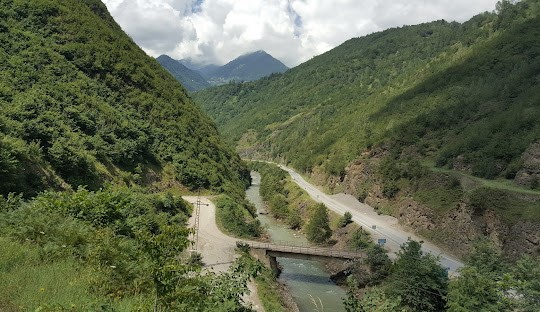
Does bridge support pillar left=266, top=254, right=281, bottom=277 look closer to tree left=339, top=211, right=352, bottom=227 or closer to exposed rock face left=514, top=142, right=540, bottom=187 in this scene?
tree left=339, top=211, right=352, bottom=227

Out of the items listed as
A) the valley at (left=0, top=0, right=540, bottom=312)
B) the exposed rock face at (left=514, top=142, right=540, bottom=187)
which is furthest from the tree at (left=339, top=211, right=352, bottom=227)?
the exposed rock face at (left=514, top=142, right=540, bottom=187)

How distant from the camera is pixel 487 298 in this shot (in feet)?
61.1

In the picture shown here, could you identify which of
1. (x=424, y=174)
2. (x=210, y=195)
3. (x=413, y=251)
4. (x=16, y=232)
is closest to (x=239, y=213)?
(x=210, y=195)

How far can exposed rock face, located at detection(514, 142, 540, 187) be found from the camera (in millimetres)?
43500

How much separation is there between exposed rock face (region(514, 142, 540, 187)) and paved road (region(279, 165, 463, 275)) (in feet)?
42.9

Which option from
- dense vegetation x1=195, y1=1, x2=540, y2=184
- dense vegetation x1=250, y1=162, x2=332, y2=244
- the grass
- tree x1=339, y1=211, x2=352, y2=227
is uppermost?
dense vegetation x1=195, y1=1, x2=540, y2=184

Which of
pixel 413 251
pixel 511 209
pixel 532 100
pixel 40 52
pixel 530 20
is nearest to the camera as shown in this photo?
pixel 413 251

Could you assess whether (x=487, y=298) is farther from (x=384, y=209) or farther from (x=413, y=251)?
(x=384, y=209)

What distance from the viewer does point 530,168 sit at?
44562 millimetres

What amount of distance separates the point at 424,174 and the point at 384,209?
8915mm

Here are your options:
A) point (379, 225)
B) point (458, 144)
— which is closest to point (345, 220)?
point (379, 225)

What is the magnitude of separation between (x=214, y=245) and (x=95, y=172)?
14.9 meters

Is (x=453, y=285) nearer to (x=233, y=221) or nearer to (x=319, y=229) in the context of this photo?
(x=233, y=221)

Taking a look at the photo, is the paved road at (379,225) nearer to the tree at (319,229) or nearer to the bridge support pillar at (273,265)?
the tree at (319,229)
